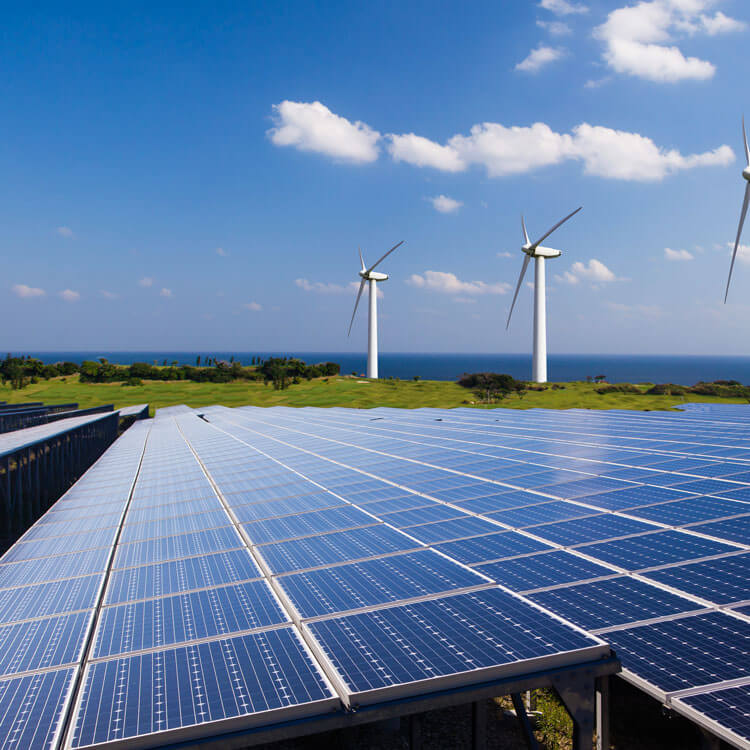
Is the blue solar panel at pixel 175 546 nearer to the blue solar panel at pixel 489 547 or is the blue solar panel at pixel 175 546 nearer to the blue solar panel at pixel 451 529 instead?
the blue solar panel at pixel 451 529

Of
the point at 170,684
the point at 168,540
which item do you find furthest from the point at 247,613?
the point at 168,540

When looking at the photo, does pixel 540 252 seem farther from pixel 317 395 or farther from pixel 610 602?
pixel 610 602

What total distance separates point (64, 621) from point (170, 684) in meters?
3.26

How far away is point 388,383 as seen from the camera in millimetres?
137125

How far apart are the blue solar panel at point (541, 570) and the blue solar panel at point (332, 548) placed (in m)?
2.00

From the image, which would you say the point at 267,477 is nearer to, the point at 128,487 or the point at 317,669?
the point at 128,487

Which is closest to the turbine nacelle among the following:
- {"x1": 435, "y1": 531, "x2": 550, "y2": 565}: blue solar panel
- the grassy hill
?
the grassy hill

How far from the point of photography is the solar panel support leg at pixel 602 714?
7.31m

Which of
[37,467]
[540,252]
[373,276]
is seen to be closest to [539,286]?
[540,252]

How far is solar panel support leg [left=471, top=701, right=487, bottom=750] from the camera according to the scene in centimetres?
716

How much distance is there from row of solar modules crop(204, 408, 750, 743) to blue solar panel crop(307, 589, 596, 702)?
123 centimetres


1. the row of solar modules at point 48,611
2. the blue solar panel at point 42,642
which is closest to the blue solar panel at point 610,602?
the row of solar modules at point 48,611

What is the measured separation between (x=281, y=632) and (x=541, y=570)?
5.36 m

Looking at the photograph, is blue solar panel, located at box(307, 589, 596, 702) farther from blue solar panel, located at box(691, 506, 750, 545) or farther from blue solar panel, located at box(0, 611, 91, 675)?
blue solar panel, located at box(691, 506, 750, 545)
